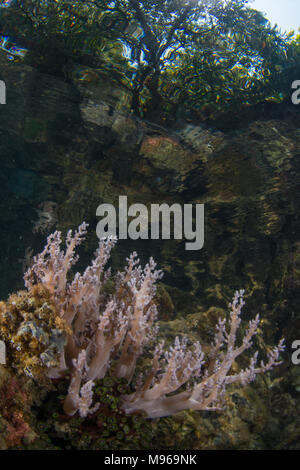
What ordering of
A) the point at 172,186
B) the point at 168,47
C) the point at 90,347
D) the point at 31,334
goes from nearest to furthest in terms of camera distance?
the point at 31,334
the point at 90,347
the point at 168,47
the point at 172,186

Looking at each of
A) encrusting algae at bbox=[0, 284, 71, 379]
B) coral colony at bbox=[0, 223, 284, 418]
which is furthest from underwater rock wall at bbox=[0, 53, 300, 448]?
encrusting algae at bbox=[0, 284, 71, 379]

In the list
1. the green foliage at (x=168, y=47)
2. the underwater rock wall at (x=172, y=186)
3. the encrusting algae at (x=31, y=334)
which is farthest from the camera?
the underwater rock wall at (x=172, y=186)

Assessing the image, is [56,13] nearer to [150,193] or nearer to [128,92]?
[128,92]

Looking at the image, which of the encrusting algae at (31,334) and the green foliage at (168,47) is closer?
the encrusting algae at (31,334)

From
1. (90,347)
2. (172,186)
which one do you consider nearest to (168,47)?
(172,186)

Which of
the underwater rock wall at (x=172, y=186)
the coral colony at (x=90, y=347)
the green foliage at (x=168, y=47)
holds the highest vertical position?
the green foliage at (x=168, y=47)

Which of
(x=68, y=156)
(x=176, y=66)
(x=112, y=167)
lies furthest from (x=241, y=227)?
(x=68, y=156)

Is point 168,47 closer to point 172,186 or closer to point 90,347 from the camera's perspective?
point 172,186

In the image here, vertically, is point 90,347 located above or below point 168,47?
below

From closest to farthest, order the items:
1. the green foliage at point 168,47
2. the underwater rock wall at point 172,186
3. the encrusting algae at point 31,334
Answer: the encrusting algae at point 31,334
the green foliage at point 168,47
the underwater rock wall at point 172,186

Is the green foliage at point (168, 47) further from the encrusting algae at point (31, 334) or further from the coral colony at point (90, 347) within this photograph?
the encrusting algae at point (31, 334)

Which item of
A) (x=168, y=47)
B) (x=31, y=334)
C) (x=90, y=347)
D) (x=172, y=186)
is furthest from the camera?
(x=172, y=186)

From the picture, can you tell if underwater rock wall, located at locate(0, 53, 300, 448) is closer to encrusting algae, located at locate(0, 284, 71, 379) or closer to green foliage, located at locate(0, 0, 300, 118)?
green foliage, located at locate(0, 0, 300, 118)

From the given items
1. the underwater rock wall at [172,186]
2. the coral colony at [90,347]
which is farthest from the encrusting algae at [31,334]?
the underwater rock wall at [172,186]
